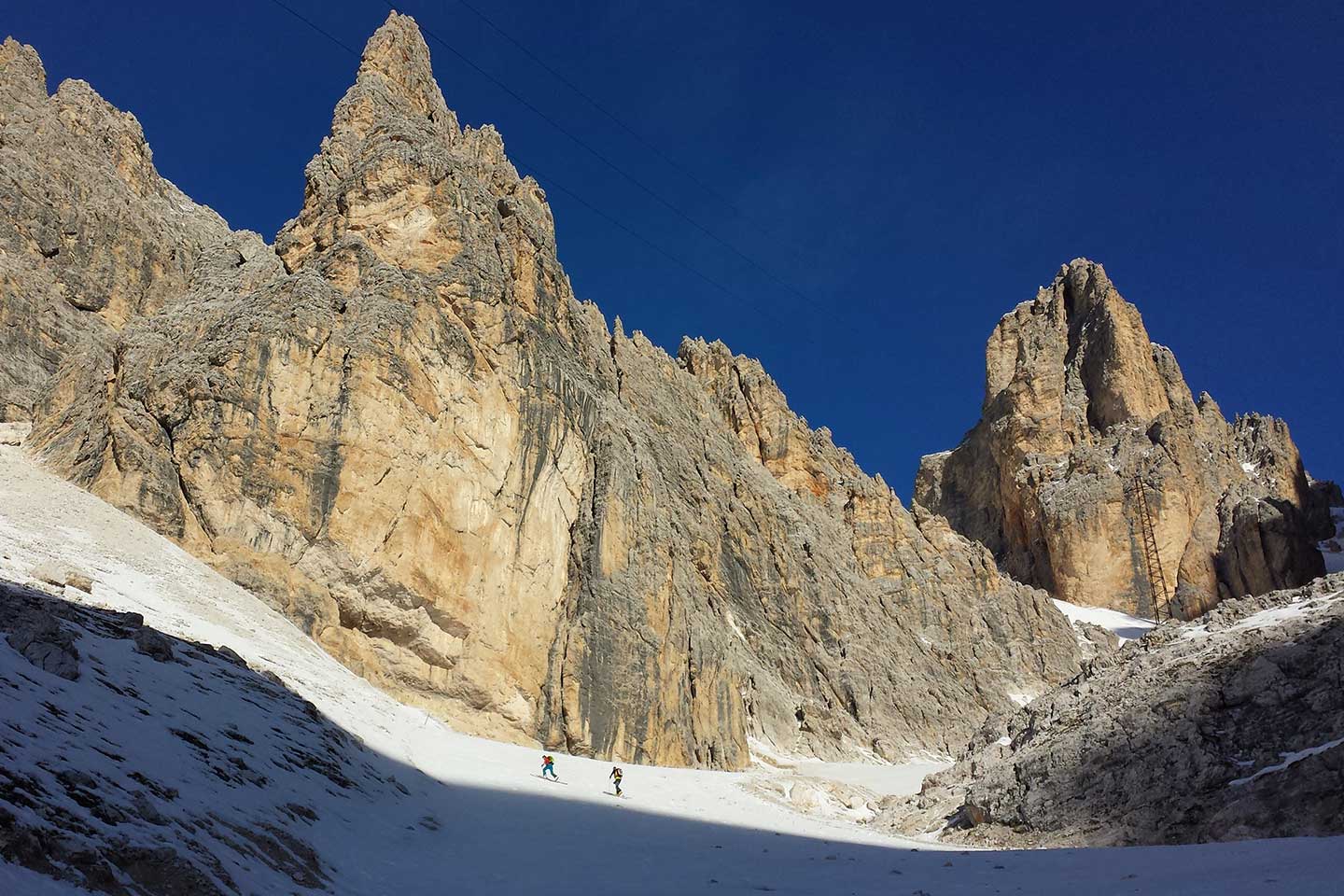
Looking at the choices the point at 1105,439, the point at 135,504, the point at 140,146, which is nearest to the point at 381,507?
the point at 135,504

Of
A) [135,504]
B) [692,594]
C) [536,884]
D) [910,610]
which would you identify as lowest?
[536,884]

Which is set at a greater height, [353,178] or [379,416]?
[353,178]

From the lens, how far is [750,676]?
5031 centimetres

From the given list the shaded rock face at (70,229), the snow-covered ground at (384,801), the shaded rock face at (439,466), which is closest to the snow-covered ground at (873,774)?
the shaded rock face at (439,466)

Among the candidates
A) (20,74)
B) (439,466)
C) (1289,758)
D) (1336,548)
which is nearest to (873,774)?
(439,466)

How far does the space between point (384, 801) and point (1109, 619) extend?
9007 cm

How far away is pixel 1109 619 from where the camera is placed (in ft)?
294

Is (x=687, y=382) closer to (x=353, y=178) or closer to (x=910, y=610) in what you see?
(x=910, y=610)

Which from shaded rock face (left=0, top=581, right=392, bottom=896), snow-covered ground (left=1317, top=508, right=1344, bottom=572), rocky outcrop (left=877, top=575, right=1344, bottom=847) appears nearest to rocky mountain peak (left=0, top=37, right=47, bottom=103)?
shaded rock face (left=0, top=581, right=392, bottom=896)

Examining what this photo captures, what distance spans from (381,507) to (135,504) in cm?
745

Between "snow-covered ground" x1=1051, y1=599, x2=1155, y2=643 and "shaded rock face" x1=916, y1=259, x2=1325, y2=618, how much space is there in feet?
4.93

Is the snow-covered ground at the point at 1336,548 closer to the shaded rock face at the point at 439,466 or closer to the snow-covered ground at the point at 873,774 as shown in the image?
the shaded rock face at the point at 439,466

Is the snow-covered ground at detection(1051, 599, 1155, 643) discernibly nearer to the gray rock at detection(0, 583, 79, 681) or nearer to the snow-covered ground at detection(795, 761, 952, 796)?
the snow-covered ground at detection(795, 761, 952, 796)

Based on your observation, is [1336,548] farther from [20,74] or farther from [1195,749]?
[20,74]
